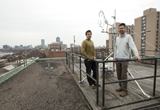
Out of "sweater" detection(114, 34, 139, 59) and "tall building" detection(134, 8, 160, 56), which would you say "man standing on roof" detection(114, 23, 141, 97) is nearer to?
"sweater" detection(114, 34, 139, 59)

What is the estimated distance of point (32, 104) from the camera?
216 cm

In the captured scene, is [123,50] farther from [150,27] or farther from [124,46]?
[150,27]

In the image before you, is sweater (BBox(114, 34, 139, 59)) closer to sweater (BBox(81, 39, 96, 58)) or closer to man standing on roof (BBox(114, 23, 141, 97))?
man standing on roof (BBox(114, 23, 141, 97))

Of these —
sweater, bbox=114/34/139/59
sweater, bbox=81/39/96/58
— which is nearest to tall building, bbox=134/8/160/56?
sweater, bbox=114/34/139/59

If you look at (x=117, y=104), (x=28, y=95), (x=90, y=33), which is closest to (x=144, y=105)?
(x=117, y=104)

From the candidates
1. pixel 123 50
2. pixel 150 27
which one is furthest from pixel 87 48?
pixel 150 27

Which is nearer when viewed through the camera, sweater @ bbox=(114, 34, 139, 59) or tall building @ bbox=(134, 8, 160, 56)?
sweater @ bbox=(114, 34, 139, 59)

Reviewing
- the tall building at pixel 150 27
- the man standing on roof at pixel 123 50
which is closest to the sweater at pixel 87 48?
the man standing on roof at pixel 123 50

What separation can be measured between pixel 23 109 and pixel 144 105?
8.54ft

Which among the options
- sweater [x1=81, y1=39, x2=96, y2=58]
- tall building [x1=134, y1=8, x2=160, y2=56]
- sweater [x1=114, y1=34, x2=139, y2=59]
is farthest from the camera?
tall building [x1=134, y1=8, x2=160, y2=56]

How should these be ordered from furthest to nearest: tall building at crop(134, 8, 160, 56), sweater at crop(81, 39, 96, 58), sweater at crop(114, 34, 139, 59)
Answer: tall building at crop(134, 8, 160, 56), sweater at crop(81, 39, 96, 58), sweater at crop(114, 34, 139, 59)

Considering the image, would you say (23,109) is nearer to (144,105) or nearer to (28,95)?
(28,95)

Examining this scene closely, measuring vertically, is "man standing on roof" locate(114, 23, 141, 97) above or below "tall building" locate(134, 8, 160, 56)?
below

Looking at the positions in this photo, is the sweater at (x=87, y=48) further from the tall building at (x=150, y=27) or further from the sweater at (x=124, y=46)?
the tall building at (x=150, y=27)
